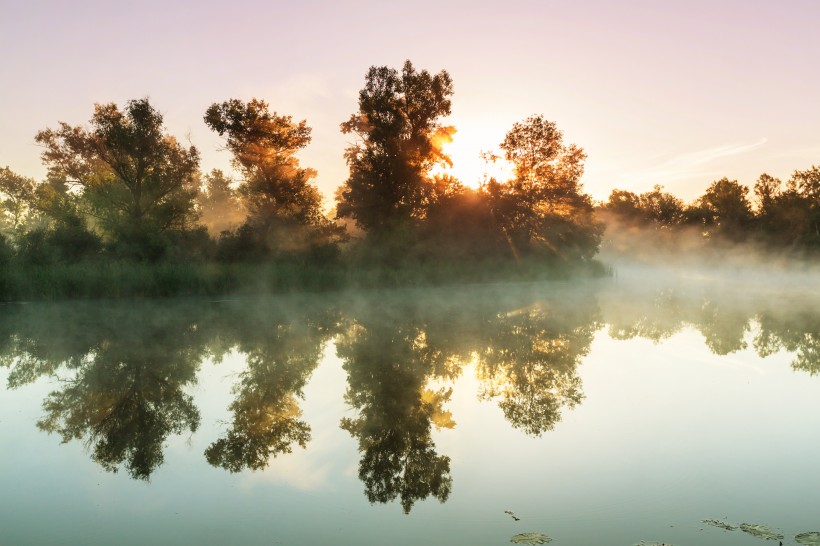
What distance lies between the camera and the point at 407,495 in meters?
5.92

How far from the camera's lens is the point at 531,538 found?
4.99 m

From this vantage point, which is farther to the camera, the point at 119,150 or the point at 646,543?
the point at 119,150

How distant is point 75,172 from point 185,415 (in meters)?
54.2

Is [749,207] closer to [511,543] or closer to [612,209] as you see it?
[612,209]

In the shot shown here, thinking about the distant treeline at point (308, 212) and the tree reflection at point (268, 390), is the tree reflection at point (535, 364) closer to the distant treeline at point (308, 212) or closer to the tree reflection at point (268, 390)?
the tree reflection at point (268, 390)

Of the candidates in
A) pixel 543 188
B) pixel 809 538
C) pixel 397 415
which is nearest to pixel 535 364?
pixel 397 415

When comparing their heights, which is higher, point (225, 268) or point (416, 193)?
point (416, 193)

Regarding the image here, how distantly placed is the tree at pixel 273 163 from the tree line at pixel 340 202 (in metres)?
0.09

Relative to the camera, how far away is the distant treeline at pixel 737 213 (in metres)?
76.2

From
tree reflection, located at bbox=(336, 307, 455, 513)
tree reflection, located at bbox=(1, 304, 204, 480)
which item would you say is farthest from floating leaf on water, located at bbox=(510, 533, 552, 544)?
tree reflection, located at bbox=(1, 304, 204, 480)

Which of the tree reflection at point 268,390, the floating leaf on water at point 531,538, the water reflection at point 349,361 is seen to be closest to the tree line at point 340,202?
the water reflection at point 349,361

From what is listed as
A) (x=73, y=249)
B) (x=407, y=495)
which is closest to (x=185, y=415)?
(x=407, y=495)

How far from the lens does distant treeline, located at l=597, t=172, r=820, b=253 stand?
7625 centimetres

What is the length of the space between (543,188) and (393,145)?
1382 centimetres
